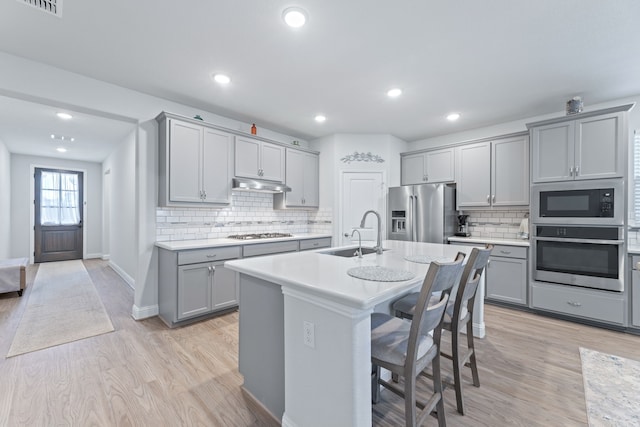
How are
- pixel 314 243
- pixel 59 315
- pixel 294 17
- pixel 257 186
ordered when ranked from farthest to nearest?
1. pixel 314 243
2. pixel 257 186
3. pixel 59 315
4. pixel 294 17

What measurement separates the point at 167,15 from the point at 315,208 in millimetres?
3424

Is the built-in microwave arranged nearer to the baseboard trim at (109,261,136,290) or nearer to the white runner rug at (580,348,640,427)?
the white runner rug at (580,348,640,427)

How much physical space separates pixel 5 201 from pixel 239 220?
5.09m

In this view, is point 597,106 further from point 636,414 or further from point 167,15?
point 167,15

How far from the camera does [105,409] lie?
5.75 ft

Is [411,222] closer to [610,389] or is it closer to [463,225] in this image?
[463,225]

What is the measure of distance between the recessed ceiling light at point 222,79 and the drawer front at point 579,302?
14.0ft

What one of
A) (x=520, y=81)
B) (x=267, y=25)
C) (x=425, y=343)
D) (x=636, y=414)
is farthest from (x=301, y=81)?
(x=636, y=414)

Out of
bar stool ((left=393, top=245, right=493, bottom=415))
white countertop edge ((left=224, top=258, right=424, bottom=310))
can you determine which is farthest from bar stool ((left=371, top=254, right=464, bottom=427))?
bar stool ((left=393, top=245, right=493, bottom=415))

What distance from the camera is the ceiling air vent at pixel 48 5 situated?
1787 millimetres

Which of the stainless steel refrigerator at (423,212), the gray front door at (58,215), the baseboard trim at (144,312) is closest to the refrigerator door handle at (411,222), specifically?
→ the stainless steel refrigerator at (423,212)

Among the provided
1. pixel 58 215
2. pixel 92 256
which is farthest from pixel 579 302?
pixel 58 215

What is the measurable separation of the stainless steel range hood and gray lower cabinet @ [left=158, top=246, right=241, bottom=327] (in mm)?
879

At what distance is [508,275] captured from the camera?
3.56m
